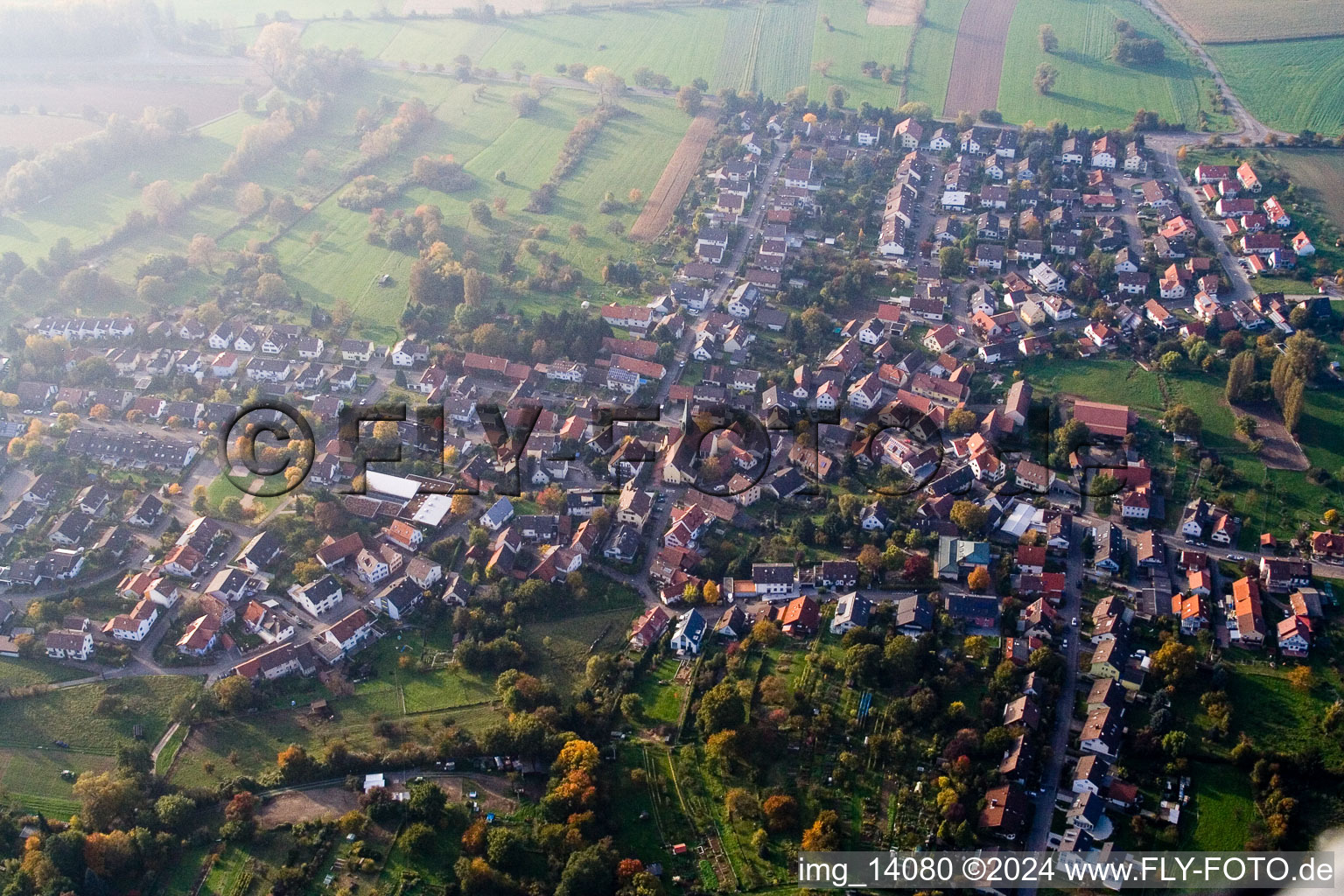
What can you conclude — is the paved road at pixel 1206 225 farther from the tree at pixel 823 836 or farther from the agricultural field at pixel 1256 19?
the tree at pixel 823 836

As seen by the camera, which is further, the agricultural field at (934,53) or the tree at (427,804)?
the agricultural field at (934,53)

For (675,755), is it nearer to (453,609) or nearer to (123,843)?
(453,609)

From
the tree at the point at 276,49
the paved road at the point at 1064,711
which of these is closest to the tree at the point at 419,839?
the paved road at the point at 1064,711

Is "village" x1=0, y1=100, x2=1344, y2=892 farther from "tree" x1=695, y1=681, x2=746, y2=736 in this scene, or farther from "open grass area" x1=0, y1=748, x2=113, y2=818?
"open grass area" x1=0, y1=748, x2=113, y2=818

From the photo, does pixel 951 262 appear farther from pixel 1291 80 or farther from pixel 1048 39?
pixel 1291 80

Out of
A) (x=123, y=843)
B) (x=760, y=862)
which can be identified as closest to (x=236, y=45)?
(x=123, y=843)

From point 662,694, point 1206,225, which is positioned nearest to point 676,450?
point 662,694
